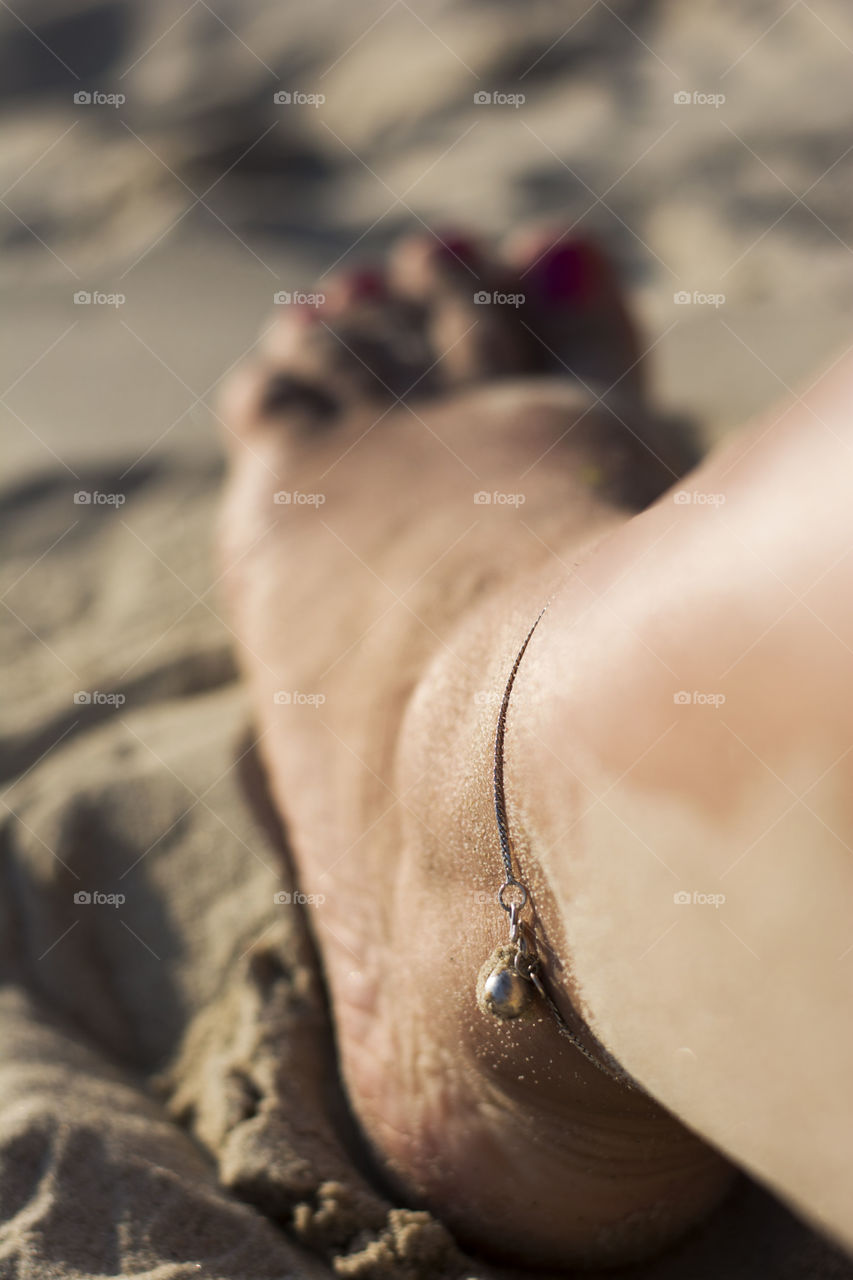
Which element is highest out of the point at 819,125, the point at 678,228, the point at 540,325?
the point at 819,125

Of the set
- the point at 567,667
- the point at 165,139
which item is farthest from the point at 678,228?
the point at 567,667

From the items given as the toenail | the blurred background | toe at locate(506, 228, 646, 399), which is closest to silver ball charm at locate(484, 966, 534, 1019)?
the toenail

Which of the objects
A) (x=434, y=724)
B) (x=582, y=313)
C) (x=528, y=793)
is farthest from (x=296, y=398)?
(x=528, y=793)

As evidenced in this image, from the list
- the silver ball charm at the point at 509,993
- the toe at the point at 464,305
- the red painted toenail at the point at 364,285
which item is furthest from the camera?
the red painted toenail at the point at 364,285

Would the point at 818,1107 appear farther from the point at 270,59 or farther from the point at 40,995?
the point at 270,59

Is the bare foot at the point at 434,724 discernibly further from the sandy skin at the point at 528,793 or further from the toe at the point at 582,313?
the toe at the point at 582,313

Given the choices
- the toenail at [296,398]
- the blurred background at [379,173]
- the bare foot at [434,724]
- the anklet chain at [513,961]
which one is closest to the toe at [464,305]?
the bare foot at [434,724]

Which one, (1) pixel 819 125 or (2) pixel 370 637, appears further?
(1) pixel 819 125
